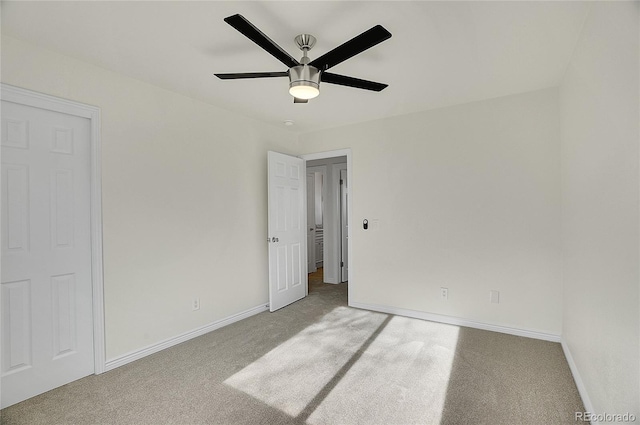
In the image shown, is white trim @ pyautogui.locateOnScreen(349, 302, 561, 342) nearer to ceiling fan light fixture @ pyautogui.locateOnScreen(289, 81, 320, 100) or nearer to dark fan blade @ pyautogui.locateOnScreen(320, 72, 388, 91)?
dark fan blade @ pyautogui.locateOnScreen(320, 72, 388, 91)

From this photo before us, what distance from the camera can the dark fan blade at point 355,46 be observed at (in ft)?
5.02

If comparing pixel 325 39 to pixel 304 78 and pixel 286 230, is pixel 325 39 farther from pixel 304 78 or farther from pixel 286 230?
pixel 286 230

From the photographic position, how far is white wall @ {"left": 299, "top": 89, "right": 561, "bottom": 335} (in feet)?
9.76

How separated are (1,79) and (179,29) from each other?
3.94 ft

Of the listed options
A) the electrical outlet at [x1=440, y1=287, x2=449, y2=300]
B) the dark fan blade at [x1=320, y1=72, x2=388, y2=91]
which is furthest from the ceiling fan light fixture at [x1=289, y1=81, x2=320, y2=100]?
the electrical outlet at [x1=440, y1=287, x2=449, y2=300]

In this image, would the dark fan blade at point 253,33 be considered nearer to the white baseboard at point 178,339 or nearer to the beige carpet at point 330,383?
the beige carpet at point 330,383

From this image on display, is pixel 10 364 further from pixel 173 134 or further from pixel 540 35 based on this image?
pixel 540 35

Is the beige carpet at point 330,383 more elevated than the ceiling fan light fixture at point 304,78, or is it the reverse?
the ceiling fan light fixture at point 304,78

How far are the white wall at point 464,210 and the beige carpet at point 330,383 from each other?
1.53 ft

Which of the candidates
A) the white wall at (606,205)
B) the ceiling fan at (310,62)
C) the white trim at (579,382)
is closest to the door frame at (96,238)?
the ceiling fan at (310,62)

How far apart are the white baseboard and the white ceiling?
7.75 feet

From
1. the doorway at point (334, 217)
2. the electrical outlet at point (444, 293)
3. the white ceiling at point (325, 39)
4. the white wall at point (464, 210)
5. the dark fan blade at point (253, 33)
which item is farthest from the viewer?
the doorway at point (334, 217)

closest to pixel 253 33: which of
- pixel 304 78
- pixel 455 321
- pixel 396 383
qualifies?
pixel 304 78

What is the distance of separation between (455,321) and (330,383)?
181cm
